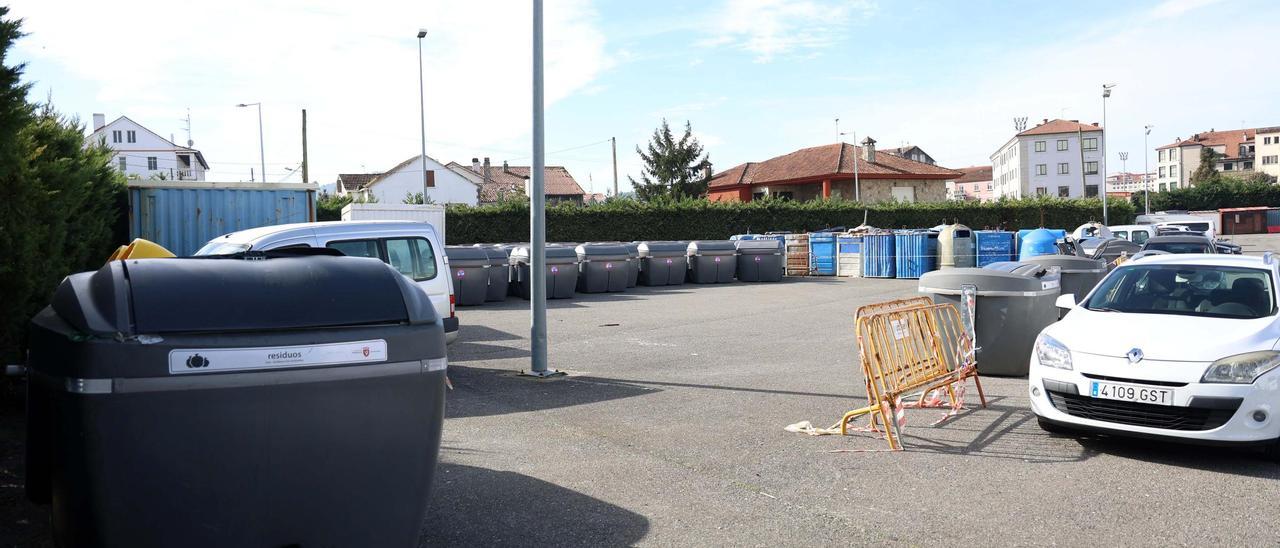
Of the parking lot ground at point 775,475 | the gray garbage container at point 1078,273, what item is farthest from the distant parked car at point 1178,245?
the parking lot ground at point 775,475

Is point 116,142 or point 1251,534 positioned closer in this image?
point 1251,534

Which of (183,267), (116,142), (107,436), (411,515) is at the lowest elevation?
(411,515)

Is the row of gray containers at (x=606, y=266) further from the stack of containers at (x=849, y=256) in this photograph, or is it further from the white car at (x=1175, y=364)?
the white car at (x=1175, y=364)

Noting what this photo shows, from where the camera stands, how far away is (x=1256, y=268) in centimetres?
784

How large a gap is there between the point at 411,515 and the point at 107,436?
1189 millimetres

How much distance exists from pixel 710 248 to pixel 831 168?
36278mm

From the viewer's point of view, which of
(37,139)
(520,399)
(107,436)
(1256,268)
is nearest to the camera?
(107,436)

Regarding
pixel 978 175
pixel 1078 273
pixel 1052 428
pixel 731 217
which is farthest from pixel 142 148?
pixel 978 175

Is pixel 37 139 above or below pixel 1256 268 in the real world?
above

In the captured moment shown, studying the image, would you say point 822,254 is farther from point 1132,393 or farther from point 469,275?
point 1132,393

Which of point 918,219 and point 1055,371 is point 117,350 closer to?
point 1055,371

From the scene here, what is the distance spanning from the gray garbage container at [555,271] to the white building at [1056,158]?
83113mm

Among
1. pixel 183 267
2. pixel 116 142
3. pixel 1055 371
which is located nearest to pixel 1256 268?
pixel 1055 371

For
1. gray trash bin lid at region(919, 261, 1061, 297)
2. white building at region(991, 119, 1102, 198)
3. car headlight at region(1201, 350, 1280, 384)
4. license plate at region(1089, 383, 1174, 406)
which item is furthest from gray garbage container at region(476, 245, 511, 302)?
white building at region(991, 119, 1102, 198)
